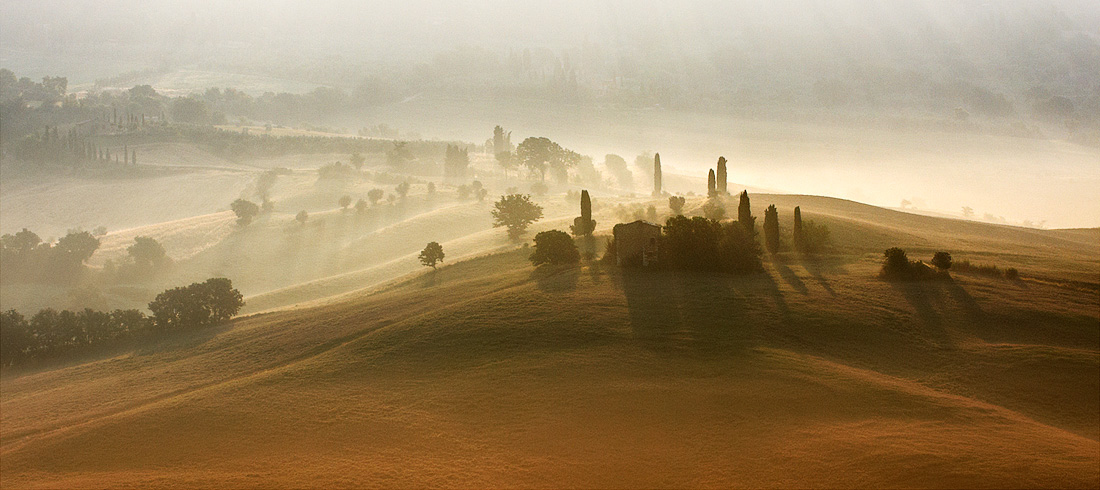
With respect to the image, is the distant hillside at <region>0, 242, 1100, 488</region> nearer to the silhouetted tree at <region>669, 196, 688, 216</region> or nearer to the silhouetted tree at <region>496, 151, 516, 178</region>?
the silhouetted tree at <region>669, 196, 688, 216</region>

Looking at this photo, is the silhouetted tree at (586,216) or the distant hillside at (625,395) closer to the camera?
the distant hillside at (625,395)

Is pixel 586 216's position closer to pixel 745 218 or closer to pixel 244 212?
pixel 745 218

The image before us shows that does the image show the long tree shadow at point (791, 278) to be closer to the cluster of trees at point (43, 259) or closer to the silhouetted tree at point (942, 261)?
the silhouetted tree at point (942, 261)

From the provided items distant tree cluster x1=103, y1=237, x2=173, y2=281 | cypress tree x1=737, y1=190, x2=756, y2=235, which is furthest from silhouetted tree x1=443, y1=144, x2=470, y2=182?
cypress tree x1=737, y1=190, x2=756, y2=235

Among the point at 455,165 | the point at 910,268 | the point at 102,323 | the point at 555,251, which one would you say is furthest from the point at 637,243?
the point at 455,165

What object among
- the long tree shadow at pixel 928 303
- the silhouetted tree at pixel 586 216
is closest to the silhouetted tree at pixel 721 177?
the silhouetted tree at pixel 586 216

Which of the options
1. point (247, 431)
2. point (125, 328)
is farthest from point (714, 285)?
point (125, 328)

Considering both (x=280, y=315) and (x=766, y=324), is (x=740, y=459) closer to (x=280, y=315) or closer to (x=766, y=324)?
(x=766, y=324)
